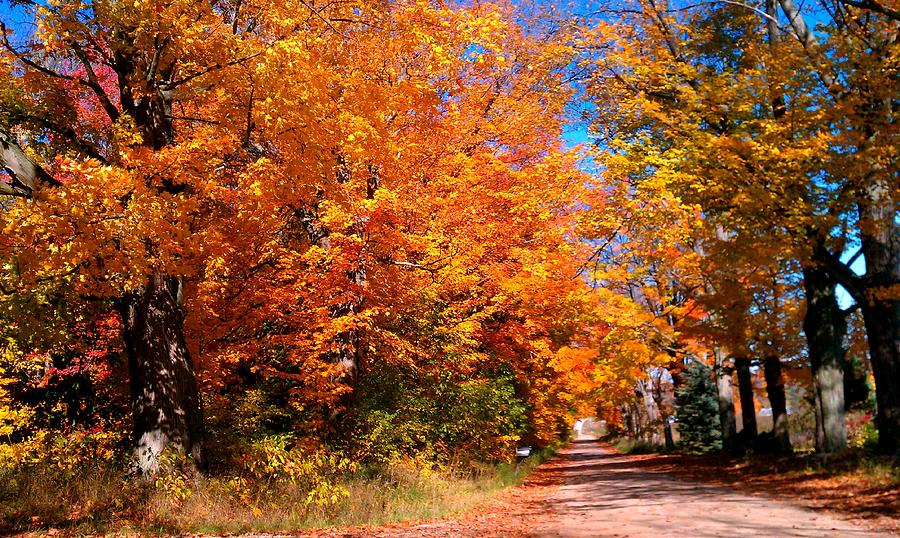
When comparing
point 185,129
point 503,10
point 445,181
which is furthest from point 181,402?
point 503,10

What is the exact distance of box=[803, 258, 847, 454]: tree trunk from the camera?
48.7 feet

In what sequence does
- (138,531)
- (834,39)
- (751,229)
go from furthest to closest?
1. (751,229)
2. (834,39)
3. (138,531)

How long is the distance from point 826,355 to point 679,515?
742 cm

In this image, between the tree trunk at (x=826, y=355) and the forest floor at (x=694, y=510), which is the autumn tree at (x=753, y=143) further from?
the forest floor at (x=694, y=510)

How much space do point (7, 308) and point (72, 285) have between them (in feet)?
2.79

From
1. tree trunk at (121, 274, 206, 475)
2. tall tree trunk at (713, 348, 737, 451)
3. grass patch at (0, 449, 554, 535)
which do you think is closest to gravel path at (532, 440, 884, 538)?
grass patch at (0, 449, 554, 535)

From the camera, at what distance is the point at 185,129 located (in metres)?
12.3

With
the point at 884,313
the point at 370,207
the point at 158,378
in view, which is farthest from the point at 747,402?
the point at 158,378

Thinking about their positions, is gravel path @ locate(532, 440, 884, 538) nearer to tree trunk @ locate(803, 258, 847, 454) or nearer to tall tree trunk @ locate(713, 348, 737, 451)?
tree trunk @ locate(803, 258, 847, 454)

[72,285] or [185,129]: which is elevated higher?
[185,129]

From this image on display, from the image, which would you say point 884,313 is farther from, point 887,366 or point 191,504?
point 191,504

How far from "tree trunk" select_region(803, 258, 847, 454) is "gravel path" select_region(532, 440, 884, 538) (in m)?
2.91

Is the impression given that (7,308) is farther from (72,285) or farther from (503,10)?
(503,10)

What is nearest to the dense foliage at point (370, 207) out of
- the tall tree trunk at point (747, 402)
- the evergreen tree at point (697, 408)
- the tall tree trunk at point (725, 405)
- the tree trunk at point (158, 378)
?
the tree trunk at point (158, 378)
